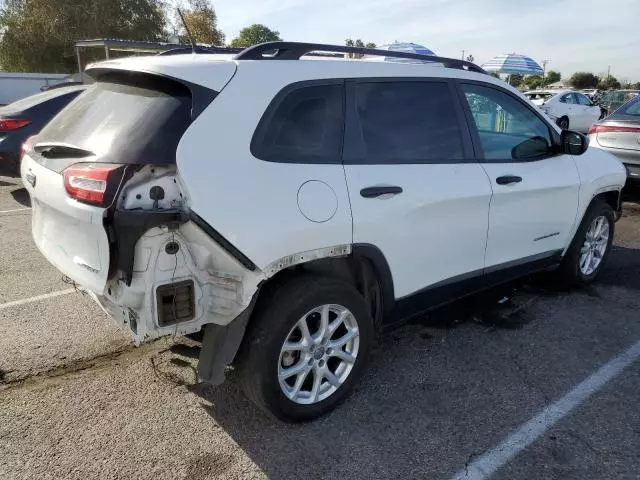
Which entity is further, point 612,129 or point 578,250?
point 612,129

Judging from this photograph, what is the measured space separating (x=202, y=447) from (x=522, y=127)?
3160 millimetres

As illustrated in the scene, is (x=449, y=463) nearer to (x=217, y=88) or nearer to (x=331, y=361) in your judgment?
(x=331, y=361)

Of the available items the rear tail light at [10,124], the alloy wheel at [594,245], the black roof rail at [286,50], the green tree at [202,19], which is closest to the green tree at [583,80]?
the green tree at [202,19]

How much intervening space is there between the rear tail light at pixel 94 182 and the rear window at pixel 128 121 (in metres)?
0.07

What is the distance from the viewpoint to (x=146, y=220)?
220cm

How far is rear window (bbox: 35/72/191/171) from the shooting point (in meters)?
2.30

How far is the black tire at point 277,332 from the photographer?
2.56m

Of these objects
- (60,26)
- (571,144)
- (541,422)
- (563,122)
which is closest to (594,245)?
(571,144)

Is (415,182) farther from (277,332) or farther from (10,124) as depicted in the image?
(10,124)

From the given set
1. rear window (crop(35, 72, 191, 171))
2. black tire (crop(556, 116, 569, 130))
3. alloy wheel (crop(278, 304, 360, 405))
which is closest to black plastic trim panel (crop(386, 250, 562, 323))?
alloy wheel (crop(278, 304, 360, 405))

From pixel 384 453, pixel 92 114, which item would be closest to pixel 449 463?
pixel 384 453

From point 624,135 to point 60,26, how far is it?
30.5 m

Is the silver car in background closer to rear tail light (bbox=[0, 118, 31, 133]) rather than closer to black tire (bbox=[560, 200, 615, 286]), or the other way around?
black tire (bbox=[560, 200, 615, 286])

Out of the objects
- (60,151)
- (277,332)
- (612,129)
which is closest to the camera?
(277,332)
